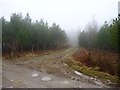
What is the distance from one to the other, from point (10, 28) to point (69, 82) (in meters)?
23.4

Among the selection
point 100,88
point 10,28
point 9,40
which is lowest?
point 100,88

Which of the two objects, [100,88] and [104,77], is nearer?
[100,88]

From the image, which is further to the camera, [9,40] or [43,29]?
[43,29]

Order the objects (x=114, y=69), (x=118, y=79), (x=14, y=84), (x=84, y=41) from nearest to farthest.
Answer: (x=14, y=84) < (x=118, y=79) < (x=114, y=69) < (x=84, y=41)

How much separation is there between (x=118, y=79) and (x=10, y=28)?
79.0 feet

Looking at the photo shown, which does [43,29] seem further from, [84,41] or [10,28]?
[84,41]

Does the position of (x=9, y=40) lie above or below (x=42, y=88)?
above

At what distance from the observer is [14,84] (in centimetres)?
1181

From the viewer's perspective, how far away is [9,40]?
111ft

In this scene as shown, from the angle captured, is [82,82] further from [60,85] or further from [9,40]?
[9,40]

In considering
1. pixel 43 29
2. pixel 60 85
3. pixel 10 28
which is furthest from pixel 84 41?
pixel 60 85

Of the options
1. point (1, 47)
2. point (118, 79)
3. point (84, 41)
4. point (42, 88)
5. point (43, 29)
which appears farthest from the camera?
point (84, 41)

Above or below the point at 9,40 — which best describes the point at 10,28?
above

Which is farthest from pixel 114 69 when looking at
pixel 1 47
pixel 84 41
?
pixel 84 41
